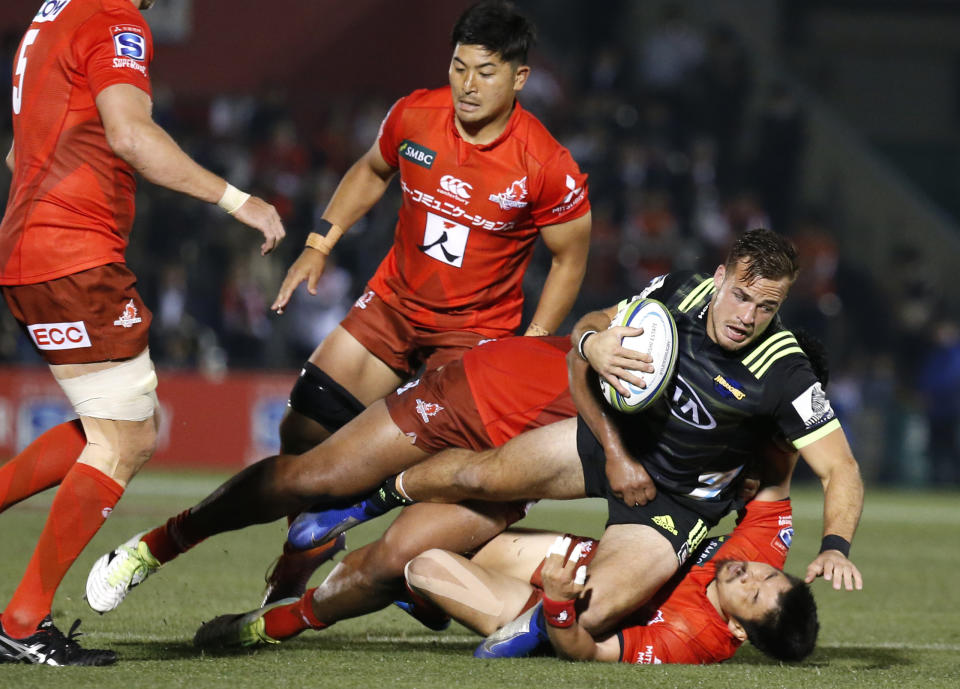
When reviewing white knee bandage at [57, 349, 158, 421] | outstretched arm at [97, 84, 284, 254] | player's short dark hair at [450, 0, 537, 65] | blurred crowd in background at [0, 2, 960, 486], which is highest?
player's short dark hair at [450, 0, 537, 65]

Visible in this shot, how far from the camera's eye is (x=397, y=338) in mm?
6688

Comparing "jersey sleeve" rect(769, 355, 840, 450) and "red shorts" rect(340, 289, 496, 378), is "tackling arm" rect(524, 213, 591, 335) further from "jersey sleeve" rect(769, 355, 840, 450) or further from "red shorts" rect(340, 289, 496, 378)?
"jersey sleeve" rect(769, 355, 840, 450)

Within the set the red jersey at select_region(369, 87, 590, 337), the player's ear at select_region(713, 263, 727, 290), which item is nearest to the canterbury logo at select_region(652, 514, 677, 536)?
the player's ear at select_region(713, 263, 727, 290)

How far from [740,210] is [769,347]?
39.6 feet

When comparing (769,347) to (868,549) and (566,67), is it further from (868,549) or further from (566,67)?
(566,67)

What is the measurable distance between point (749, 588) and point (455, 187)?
91.7 inches

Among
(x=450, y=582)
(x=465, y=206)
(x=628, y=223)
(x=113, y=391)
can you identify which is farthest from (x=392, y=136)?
(x=628, y=223)

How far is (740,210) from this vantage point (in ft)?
56.4

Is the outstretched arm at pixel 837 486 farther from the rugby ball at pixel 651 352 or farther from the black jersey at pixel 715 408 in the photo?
the rugby ball at pixel 651 352

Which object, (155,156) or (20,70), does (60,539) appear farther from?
(20,70)

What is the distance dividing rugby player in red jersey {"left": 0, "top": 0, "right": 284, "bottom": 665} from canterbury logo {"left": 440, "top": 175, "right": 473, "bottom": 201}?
1.62 metres

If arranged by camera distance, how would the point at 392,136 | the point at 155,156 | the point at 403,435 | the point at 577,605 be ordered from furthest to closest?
the point at 392,136
the point at 403,435
the point at 577,605
the point at 155,156

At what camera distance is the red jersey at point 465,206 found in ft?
21.3

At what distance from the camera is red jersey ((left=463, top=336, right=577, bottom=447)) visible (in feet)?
19.5
